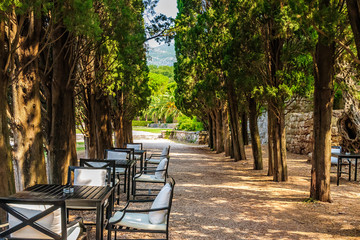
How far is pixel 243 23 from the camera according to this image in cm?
1038

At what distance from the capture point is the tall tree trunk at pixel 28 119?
5.74 m

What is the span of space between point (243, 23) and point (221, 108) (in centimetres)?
954

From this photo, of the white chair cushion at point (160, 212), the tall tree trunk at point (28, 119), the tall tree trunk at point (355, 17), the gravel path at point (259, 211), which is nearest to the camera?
A: the white chair cushion at point (160, 212)

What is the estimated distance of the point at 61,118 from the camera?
7230mm

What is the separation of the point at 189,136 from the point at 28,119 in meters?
29.6

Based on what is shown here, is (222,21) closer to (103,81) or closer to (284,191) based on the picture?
(103,81)

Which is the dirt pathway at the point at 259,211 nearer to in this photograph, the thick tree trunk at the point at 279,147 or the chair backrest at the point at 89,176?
the thick tree trunk at the point at 279,147

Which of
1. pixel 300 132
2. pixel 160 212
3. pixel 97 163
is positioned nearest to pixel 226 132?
pixel 300 132

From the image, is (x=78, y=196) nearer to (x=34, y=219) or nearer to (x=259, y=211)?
(x=34, y=219)

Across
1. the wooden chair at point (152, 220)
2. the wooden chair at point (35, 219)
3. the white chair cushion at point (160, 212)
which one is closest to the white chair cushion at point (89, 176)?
the wooden chair at point (152, 220)

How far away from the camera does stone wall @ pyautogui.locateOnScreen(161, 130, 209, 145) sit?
32781mm

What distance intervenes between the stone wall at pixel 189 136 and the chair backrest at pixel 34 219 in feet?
97.0

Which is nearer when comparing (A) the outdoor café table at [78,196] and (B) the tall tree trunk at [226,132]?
(A) the outdoor café table at [78,196]

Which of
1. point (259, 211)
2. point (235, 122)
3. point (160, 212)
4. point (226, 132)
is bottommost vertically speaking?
point (259, 211)
